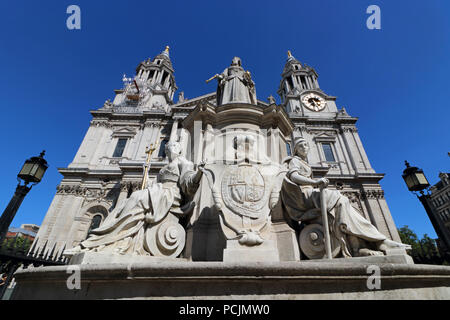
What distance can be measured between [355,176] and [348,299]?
866 inches

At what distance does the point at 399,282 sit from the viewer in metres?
1.94

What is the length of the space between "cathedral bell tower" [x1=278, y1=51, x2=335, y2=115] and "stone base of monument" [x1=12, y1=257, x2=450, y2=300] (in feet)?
89.7

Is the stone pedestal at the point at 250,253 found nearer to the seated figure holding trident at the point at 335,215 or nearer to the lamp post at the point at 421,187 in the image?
the seated figure holding trident at the point at 335,215

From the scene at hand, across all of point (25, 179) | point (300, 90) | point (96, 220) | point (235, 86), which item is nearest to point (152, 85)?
point (96, 220)

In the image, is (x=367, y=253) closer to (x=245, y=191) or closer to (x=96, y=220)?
(x=245, y=191)

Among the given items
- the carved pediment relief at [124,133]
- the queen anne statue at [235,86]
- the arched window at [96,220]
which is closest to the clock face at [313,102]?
the carved pediment relief at [124,133]

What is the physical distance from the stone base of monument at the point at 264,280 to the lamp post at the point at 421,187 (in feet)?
19.6

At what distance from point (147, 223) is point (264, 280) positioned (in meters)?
1.94

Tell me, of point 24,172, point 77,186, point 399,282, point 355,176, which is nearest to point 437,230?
point 399,282

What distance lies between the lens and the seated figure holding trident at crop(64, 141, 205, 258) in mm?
2783

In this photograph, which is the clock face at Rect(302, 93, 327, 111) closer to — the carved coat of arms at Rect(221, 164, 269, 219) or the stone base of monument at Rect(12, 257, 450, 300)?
the carved coat of arms at Rect(221, 164, 269, 219)

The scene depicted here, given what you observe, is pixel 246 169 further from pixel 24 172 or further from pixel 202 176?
pixel 24 172

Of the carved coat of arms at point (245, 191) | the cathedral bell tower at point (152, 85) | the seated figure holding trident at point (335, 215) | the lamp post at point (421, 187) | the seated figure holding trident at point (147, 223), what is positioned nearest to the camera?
the seated figure holding trident at point (335, 215)

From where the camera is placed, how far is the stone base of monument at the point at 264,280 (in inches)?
73.8
